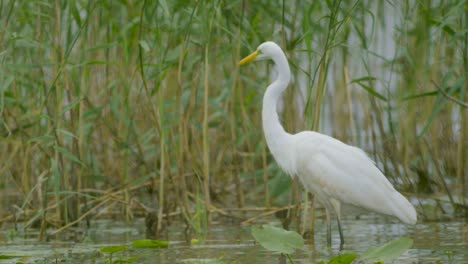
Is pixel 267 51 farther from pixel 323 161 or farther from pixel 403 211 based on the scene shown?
pixel 403 211

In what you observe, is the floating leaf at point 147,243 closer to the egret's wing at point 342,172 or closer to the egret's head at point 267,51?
the egret's wing at point 342,172

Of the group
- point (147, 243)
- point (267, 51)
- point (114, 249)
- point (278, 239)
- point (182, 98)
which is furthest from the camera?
point (182, 98)

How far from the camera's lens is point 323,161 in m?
6.55

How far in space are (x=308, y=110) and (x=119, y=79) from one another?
5.71 ft

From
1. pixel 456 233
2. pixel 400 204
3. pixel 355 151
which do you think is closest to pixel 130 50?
pixel 355 151

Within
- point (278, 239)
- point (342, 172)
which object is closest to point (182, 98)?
point (342, 172)

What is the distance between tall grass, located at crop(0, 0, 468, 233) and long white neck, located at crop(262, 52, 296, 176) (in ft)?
0.71

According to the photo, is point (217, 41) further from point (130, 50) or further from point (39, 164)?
point (39, 164)

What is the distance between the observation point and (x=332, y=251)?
238 inches

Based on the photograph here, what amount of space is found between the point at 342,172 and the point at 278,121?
22.9 inches

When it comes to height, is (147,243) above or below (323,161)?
below

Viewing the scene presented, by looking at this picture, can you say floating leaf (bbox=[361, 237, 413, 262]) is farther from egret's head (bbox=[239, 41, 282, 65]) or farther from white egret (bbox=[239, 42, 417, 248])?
egret's head (bbox=[239, 41, 282, 65])

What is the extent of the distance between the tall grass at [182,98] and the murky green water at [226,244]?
0.20m

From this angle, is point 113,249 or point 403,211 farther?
point 403,211
